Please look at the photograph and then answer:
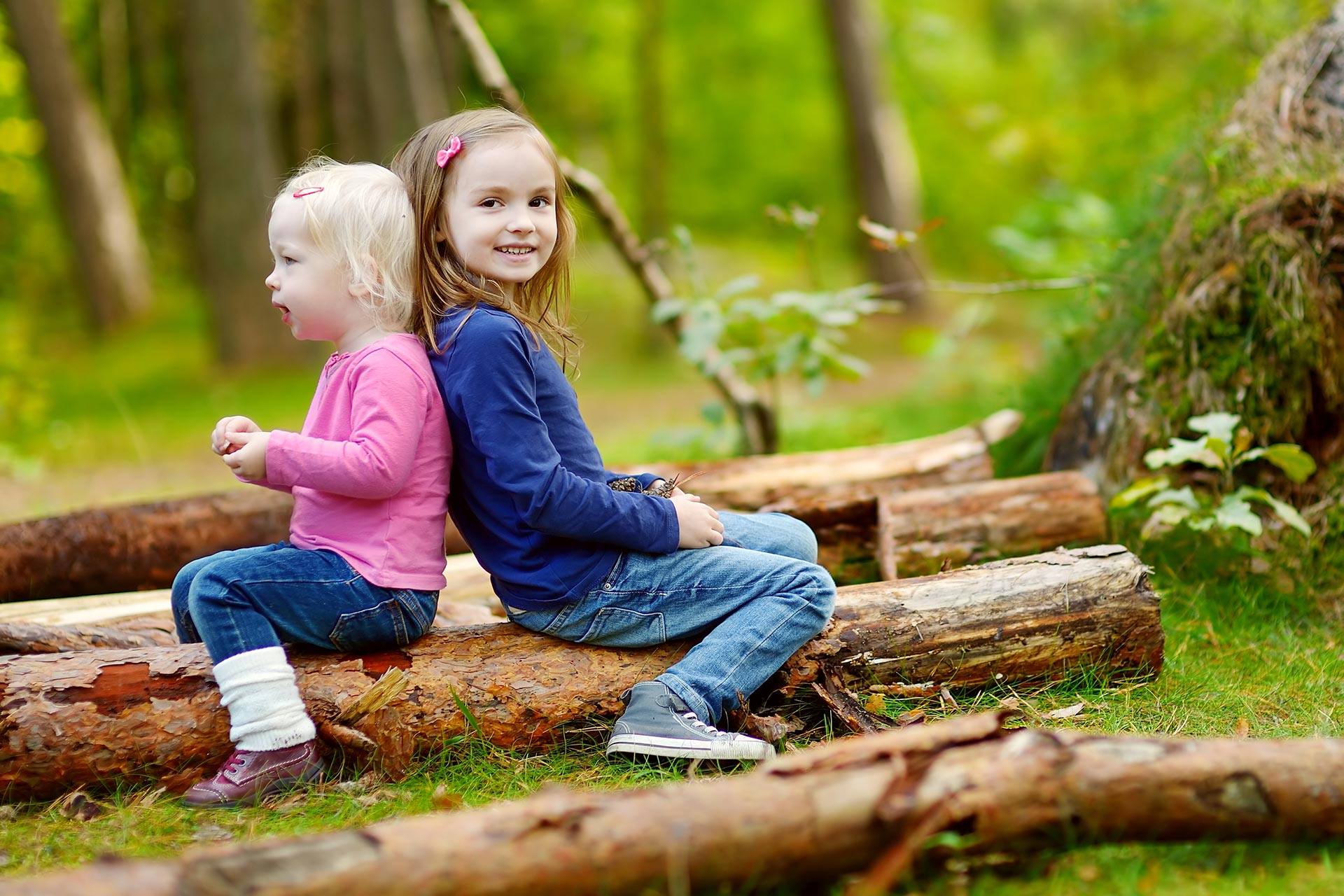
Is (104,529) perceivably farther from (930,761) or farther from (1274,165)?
(1274,165)

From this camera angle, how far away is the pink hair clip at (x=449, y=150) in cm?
274

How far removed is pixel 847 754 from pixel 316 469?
140 centimetres

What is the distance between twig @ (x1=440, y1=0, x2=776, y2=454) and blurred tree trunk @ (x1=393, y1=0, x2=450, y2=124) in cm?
676

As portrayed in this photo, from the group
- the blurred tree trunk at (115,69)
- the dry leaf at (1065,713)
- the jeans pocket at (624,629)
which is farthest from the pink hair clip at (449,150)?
the blurred tree trunk at (115,69)

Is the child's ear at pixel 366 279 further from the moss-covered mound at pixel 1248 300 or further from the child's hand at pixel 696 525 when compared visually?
the moss-covered mound at pixel 1248 300

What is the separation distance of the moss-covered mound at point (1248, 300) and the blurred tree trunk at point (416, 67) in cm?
869

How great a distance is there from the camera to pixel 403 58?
1178cm

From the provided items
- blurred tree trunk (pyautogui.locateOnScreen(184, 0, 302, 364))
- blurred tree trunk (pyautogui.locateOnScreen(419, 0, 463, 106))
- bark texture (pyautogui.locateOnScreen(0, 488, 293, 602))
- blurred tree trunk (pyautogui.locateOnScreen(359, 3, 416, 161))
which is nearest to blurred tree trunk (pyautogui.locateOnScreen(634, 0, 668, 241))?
blurred tree trunk (pyautogui.locateOnScreen(419, 0, 463, 106))

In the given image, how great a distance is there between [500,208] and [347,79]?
12.9 metres

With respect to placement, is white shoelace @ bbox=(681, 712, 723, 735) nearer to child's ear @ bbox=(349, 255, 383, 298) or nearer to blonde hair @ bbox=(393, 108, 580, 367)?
blonde hair @ bbox=(393, 108, 580, 367)

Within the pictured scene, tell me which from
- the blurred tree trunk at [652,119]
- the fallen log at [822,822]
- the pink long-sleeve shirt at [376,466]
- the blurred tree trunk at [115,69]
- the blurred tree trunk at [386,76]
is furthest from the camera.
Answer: the blurred tree trunk at [115,69]

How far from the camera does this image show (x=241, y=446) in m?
2.71

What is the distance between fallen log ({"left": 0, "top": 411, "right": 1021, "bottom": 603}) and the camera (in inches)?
152

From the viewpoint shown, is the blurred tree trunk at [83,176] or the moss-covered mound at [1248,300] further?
the blurred tree trunk at [83,176]
